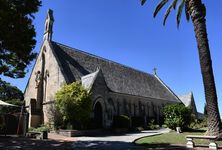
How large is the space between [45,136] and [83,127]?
6.86 metres

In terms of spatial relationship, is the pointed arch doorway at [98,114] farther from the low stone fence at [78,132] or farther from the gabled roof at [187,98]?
the gabled roof at [187,98]

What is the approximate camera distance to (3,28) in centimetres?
1522

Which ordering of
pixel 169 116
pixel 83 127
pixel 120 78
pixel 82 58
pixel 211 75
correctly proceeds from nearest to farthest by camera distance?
pixel 211 75 < pixel 83 127 < pixel 169 116 < pixel 82 58 < pixel 120 78

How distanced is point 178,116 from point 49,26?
2263 centimetres

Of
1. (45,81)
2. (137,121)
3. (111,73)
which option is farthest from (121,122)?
(45,81)

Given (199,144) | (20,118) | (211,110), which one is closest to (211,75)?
(211,110)

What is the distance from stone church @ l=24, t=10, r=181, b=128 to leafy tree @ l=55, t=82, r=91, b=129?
8.80ft

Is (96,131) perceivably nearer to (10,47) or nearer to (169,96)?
(10,47)

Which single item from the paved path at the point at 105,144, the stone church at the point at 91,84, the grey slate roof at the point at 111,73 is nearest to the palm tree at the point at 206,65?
the paved path at the point at 105,144

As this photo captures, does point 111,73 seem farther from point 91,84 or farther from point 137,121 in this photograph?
point 91,84

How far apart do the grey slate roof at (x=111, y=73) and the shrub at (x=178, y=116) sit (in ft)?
32.3

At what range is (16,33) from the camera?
634 inches

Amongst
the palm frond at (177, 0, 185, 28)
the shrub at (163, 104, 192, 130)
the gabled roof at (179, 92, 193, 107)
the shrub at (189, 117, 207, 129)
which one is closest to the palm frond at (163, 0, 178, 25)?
the palm frond at (177, 0, 185, 28)

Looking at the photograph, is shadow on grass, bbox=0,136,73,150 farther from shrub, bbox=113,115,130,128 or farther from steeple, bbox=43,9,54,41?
steeple, bbox=43,9,54,41
